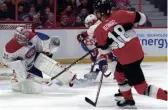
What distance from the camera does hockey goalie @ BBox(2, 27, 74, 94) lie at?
14.6 ft

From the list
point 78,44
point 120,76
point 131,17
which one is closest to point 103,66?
point 120,76

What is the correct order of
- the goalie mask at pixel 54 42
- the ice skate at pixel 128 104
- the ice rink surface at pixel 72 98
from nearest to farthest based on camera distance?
the ice skate at pixel 128 104, the ice rink surface at pixel 72 98, the goalie mask at pixel 54 42

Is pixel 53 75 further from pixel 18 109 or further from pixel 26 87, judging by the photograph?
pixel 18 109

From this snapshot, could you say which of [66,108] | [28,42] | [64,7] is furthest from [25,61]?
[64,7]

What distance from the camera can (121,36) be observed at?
3.57 m

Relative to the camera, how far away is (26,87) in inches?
180

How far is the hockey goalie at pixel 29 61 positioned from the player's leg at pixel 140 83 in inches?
45.7

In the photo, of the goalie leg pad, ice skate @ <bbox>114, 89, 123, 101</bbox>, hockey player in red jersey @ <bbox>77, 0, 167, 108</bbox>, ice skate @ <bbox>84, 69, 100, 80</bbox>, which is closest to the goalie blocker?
the goalie leg pad

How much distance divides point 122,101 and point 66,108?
0.48 meters

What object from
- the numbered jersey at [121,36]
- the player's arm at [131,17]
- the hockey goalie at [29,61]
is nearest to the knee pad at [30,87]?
the hockey goalie at [29,61]

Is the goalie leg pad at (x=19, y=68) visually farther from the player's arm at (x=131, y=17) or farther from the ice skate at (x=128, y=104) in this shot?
the player's arm at (x=131, y=17)

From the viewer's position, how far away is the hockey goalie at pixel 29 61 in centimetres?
446

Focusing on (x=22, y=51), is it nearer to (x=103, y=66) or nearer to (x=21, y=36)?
(x=21, y=36)

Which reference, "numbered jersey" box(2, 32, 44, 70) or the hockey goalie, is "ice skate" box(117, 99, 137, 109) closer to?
the hockey goalie
